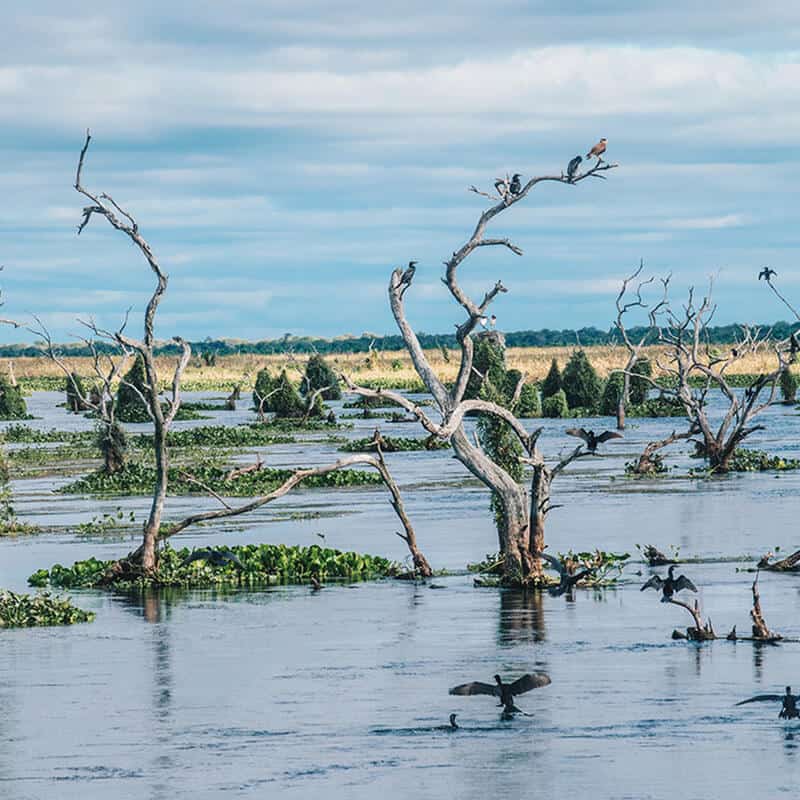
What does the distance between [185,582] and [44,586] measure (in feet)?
8.48

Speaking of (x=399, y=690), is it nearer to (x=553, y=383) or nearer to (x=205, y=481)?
(x=205, y=481)

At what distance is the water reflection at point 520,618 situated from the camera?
28.0 meters

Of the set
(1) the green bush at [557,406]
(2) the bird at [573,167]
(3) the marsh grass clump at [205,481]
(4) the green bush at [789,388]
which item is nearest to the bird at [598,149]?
(2) the bird at [573,167]

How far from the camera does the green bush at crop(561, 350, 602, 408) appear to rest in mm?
95875

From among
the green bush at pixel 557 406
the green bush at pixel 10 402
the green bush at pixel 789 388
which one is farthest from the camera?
the green bush at pixel 10 402

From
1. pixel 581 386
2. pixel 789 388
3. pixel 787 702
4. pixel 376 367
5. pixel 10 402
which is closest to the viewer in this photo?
pixel 787 702

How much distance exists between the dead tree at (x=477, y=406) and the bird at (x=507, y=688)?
7534 mm

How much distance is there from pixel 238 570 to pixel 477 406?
6.77 meters

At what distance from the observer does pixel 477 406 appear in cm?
3144

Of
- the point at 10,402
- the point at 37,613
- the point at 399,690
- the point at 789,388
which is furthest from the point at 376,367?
the point at 399,690

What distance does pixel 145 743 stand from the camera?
2150 cm

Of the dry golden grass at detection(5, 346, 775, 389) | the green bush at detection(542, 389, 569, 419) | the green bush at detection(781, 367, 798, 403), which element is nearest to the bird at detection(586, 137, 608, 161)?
the green bush at detection(542, 389, 569, 419)

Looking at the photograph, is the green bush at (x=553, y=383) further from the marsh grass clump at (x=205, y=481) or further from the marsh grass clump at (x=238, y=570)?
the marsh grass clump at (x=238, y=570)

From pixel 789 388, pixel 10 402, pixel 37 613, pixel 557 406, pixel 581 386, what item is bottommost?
pixel 37 613
